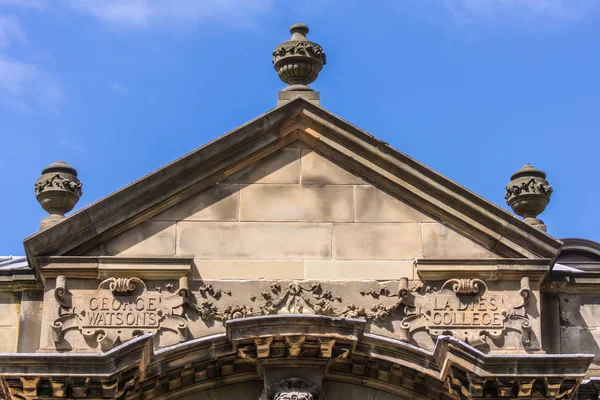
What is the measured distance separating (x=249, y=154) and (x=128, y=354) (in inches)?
122

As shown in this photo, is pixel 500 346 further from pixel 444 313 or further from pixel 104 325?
pixel 104 325

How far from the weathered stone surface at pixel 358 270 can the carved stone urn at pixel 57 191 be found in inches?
117

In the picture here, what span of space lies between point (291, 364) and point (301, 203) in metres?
2.02

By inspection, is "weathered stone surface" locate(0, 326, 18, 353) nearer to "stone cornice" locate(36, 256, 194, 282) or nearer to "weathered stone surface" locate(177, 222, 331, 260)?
"stone cornice" locate(36, 256, 194, 282)

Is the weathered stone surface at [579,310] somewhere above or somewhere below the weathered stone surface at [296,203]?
below

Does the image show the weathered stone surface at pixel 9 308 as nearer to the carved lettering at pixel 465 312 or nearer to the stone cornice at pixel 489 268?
the stone cornice at pixel 489 268

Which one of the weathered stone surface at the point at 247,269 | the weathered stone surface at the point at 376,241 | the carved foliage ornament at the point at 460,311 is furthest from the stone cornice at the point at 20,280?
the carved foliage ornament at the point at 460,311

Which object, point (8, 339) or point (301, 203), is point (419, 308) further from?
point (8, 339)

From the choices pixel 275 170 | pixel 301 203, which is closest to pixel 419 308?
pixel 301 203

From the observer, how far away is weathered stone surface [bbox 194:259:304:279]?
885 inches

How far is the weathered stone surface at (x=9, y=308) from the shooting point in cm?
2262

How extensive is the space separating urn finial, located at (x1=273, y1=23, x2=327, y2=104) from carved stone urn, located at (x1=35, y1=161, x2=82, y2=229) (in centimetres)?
277

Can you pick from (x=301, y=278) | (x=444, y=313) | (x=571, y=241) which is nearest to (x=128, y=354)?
(x=301, y=278)

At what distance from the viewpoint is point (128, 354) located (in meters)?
21.5
